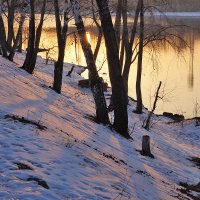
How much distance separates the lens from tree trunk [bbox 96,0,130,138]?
1219cm

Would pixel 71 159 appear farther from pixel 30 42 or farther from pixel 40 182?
pixel 30 42

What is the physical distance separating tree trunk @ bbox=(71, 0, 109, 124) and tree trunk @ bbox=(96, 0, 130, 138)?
0.61 metres

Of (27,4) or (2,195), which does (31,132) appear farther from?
(27,4)

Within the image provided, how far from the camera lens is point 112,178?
8.08 meters

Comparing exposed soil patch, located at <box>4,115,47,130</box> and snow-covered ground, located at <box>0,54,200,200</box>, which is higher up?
exposed soil patch, located at <box>4,115,47,130</box>

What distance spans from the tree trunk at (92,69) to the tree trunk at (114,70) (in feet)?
2.02

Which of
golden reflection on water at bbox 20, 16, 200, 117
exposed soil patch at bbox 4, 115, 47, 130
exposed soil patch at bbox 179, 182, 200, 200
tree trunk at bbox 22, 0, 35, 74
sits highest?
tree trunk at bbox 22, 0, 35, 74

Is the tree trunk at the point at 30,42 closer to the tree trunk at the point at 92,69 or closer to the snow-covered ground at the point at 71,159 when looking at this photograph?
the snow-covered ground at the point at 71,159

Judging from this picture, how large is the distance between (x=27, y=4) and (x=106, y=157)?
11.4m

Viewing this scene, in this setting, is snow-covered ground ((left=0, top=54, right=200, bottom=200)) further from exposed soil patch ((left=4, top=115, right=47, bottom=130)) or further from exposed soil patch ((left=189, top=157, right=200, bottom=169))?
exposed soil patch ((left=189, top=157, right=200, bottom=169))

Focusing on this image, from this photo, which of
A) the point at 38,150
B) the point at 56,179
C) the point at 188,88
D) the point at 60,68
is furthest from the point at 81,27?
the point at 188,88

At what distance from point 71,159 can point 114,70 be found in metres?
5.38

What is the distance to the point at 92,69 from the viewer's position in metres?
13.4

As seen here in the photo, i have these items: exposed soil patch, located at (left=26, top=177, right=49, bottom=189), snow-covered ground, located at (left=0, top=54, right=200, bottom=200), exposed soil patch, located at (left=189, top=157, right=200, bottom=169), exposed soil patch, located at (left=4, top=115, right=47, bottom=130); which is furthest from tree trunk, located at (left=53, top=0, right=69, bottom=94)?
exposed soil patch, located at (left=26, top=177, right=49, bottom=189)
